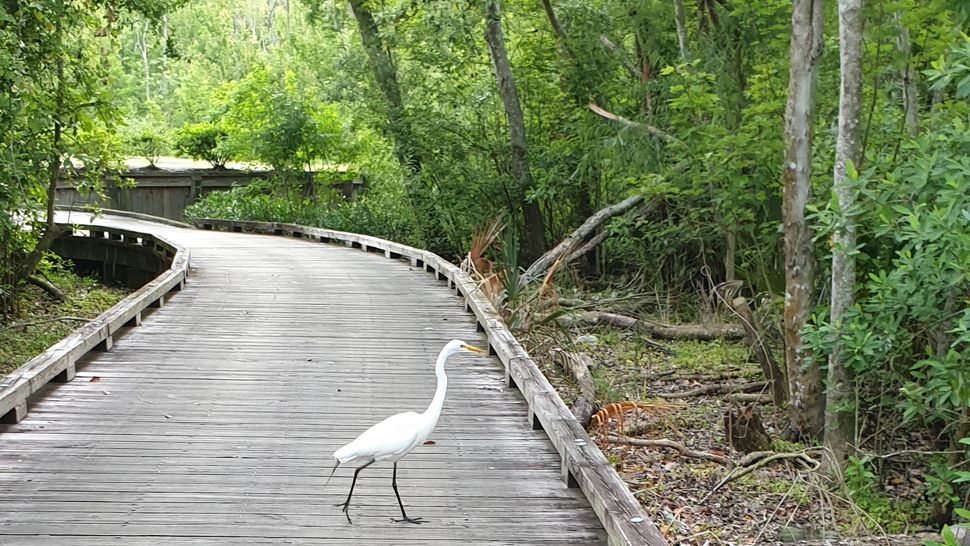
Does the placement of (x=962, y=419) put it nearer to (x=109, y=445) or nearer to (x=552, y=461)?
(x=552, y=461)

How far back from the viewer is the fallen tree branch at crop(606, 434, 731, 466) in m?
7.89

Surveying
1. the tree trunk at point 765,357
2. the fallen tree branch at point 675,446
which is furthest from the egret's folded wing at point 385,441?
the tree trunk at point 765,357

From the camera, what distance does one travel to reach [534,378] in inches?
275

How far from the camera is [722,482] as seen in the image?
274 inches

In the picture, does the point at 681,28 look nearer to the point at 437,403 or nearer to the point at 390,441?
the point at 437,403

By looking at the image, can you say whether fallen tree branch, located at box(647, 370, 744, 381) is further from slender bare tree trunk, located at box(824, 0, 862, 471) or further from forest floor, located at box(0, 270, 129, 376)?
forest floor, located at box(0, 270, 129, 376)

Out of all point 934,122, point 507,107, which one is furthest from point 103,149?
point 934,122

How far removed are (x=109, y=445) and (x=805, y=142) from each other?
5700 mm

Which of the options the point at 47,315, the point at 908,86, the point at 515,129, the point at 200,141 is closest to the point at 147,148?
the point at 200,141

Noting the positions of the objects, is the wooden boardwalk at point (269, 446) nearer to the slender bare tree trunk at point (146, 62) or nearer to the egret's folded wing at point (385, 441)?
the egret's folded wing at point (385, 441)

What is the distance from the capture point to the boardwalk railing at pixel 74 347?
254 inches

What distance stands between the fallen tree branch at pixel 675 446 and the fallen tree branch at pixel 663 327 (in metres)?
3.73

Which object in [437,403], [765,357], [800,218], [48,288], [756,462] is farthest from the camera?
[48,288]

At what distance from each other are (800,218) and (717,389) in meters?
2.61
